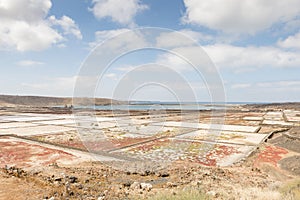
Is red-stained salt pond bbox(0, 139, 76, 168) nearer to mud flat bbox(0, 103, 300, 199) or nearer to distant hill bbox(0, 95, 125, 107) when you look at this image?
mud flat bbox(0, 103, 300, 199)

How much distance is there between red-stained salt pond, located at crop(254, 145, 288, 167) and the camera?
499 inches

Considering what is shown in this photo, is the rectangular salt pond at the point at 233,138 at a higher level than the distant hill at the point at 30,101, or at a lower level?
lower

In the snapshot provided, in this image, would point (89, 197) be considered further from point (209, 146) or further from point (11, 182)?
point (209, 146)

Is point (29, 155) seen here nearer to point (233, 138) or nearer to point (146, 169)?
point (146, 169)

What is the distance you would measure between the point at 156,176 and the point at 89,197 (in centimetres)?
323

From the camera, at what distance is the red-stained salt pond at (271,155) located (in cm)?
1267

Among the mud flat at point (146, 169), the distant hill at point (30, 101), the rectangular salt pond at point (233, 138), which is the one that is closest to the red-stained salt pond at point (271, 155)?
the mud flat at point (146, 169)

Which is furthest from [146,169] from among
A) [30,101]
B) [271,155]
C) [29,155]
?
[30,101]

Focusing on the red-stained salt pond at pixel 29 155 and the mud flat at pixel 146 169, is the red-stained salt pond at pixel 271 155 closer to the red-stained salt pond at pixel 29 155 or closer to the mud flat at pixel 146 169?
the mud flat at pixel 146 169

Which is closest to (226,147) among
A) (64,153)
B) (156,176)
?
(156,176)

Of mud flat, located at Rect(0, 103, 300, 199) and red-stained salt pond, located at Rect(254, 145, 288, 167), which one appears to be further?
red-stained salt pond, located at Rect(254, 145, 288, 167)

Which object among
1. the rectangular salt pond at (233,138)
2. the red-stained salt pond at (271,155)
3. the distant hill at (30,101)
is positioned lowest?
the red-stained salt pond at (271,155)

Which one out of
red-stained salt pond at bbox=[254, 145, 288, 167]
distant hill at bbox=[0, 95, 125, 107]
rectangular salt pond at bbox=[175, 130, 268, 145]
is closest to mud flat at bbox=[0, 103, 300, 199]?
red-stained salt pond at bbox=[254, 145, 288, 167]

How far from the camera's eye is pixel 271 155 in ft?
46.5
